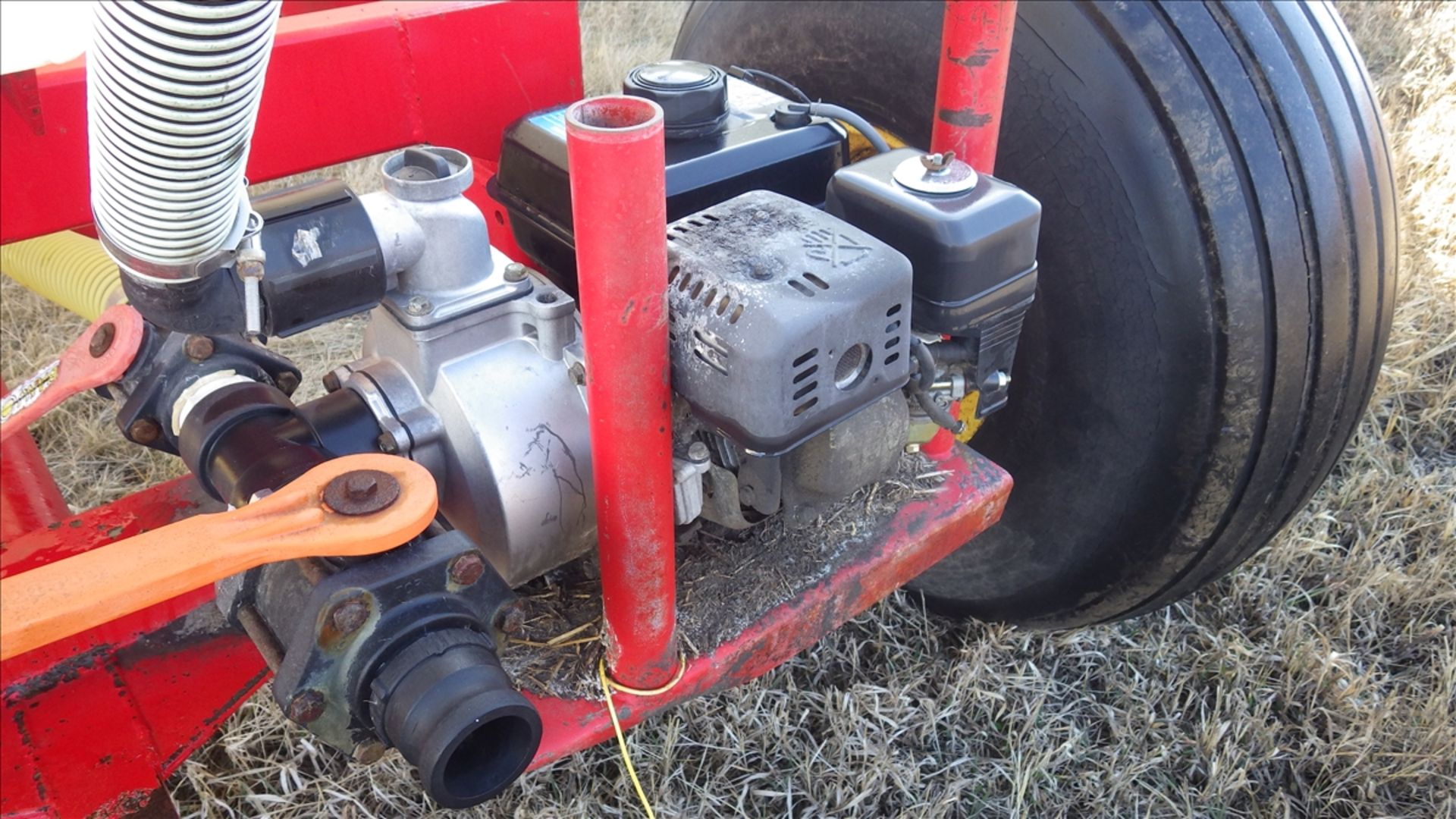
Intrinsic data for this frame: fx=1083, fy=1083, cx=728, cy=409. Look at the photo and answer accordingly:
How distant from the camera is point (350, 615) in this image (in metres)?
0.83

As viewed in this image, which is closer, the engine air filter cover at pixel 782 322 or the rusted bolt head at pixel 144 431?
the engine air filter cover at pixel 782 322

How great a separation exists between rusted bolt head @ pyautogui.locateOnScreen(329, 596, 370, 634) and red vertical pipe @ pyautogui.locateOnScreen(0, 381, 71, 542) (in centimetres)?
91

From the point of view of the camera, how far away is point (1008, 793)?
1.40m

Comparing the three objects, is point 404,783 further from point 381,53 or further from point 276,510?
point 381,53

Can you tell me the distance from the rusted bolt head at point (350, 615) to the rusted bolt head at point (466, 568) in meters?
0.07

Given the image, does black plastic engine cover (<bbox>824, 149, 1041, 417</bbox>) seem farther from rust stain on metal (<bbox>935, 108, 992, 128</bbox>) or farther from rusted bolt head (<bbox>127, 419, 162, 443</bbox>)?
rusted bolt head (<bbox>127, 419, 162, 443</bbox>)

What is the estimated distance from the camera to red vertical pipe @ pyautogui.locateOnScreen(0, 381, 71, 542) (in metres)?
1.46

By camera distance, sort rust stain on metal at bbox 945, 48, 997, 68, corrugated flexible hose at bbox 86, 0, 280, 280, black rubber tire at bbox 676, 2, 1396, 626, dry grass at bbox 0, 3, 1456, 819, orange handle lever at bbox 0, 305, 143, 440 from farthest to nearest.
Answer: dry grass at bbox 0, 3, 1456, 819
black rubber tire at bbox 676, 2, 1396, 626
rust stain on metal at bbox 945, 48, 997, 68
orange handle lever at bbox 0, 305, 143, 440
corrugated flexible hose at bbox 86, 0, 280, 280

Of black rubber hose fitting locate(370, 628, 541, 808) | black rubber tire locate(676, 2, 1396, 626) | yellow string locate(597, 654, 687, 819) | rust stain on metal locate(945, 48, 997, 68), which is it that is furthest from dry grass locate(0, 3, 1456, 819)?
rust stain on metal locate(945, 48, 997, 68)

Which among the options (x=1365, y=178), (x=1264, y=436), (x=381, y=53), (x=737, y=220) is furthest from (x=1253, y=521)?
(x=381, y=53)

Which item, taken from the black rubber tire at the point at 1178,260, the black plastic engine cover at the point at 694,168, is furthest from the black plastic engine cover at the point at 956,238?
the black rubber tire at the point at 1178,260

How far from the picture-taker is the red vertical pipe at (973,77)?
101cm

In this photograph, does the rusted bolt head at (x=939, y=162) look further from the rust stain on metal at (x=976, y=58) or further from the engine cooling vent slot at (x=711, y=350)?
the engine cooling vent slot at (x=711, y=350)

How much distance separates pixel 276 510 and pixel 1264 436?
1010 mm
